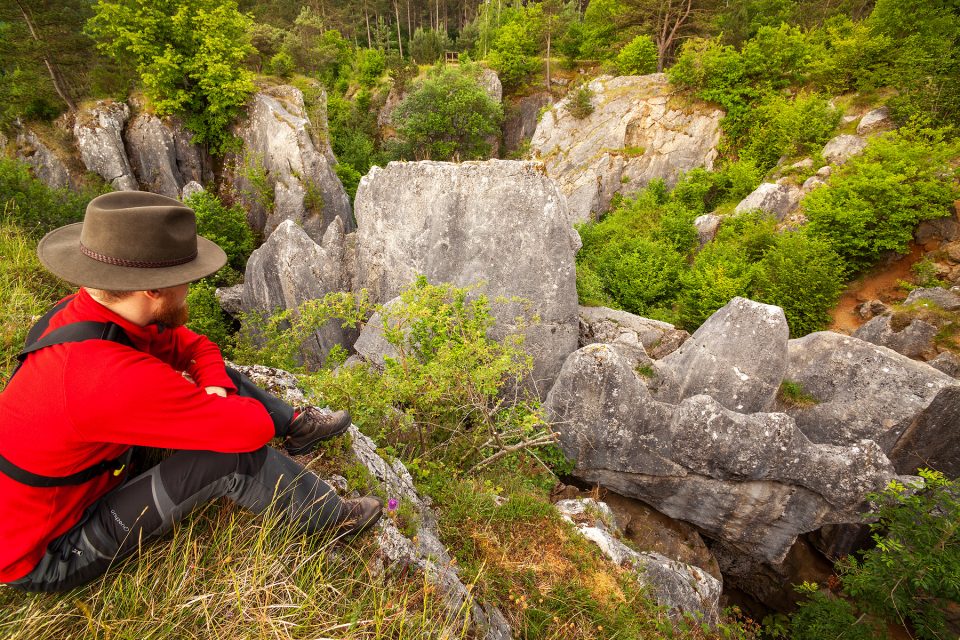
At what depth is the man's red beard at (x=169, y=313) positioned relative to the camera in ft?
7.94

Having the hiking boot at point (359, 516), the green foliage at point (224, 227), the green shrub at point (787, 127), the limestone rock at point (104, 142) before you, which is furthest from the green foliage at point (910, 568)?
the limestone rock at point (104, 142)

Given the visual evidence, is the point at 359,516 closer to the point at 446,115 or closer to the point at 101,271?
the point at 101,271

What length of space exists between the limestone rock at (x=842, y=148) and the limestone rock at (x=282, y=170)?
876 inches

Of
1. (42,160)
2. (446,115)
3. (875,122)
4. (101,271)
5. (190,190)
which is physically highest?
(101,271)

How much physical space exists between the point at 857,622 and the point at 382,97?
3756 cm

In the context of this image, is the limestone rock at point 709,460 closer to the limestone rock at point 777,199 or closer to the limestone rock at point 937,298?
the limestone rock at point 937,298

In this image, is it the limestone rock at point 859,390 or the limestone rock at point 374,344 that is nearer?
the limestone rock at point 859,390

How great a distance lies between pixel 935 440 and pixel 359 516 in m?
11.2

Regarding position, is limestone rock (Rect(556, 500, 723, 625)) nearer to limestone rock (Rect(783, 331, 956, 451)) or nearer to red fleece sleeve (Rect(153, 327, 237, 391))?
limestone rock (Rect(783, 331, 956, 451))

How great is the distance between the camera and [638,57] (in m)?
26.2

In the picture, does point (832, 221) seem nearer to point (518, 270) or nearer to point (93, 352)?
point (518, 270)

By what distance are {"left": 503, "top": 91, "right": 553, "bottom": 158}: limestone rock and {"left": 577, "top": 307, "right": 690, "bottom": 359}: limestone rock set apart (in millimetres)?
23459

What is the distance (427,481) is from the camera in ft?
15.4

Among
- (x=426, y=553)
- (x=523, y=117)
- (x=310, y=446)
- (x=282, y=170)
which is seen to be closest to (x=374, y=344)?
(x=310, y=446)
